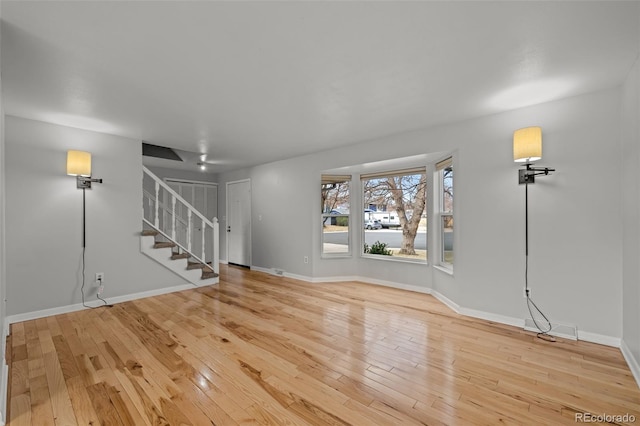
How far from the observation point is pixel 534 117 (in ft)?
9.80

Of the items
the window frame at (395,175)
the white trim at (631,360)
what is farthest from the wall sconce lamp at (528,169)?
the window frame at (395,175)

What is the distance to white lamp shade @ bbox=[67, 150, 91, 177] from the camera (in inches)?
136

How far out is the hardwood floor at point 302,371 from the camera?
1.76 metres

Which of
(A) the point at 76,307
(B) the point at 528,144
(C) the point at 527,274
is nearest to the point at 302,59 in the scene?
(B) the point at 528,144

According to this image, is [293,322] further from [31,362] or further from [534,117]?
[534,117]

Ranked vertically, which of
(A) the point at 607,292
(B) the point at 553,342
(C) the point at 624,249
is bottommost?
(B) the point at 553,342

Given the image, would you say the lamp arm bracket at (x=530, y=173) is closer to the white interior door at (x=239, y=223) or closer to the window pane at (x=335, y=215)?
the window pane at (x=335, y=215)

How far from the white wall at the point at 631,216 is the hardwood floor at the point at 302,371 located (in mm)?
247

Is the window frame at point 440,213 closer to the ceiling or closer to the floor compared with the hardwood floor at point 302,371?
closer to the ceiling

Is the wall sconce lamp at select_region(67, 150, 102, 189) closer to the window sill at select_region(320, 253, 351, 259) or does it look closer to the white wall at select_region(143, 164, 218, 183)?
the white wall at select_region(143, 164, 218, 183)

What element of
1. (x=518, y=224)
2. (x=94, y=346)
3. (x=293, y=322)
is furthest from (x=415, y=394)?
(x=94, y=346)

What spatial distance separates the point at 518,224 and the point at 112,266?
17.0 feet

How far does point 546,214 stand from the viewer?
2.94 meters

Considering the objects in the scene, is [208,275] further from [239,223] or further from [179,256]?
[239,223]
